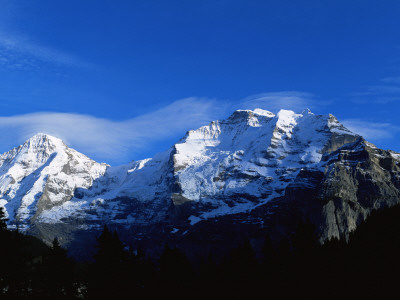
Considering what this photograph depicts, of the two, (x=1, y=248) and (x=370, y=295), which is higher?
(x=1, y=248)

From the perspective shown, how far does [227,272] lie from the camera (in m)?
84.1

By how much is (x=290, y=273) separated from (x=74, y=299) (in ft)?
102

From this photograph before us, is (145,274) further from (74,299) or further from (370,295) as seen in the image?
(370,295)

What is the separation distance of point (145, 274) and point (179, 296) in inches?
243

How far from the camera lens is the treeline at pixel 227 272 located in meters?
56.6

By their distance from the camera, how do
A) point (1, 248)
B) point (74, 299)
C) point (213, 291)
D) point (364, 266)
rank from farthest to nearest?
point (213, 291)
point (364, 266)
point (74, 299)
point (1, 248)

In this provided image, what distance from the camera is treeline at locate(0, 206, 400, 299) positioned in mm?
56562

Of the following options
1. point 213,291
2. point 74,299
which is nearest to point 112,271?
point 74,299

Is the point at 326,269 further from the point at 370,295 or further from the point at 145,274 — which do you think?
the point at 145,274

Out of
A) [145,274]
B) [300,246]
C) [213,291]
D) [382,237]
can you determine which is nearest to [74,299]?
[145,274]

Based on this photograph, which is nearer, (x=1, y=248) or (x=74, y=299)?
(x=1, y=248)

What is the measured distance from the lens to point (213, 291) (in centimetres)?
8062

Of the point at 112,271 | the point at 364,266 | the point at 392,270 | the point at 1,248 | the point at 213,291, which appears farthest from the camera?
the point at 213,291

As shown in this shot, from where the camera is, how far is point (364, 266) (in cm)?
7388
